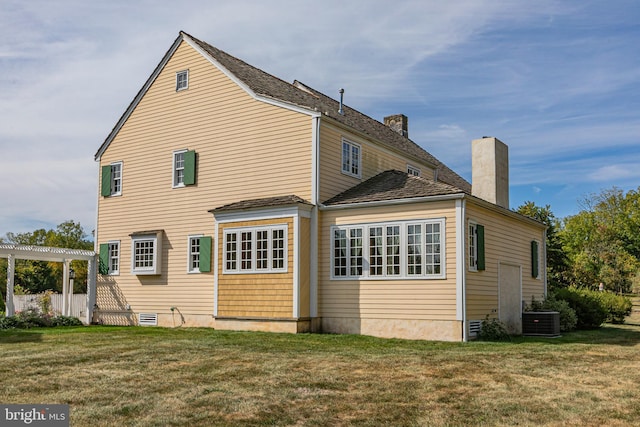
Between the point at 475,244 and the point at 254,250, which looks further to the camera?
the point at 254,250

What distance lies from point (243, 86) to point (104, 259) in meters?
8.98

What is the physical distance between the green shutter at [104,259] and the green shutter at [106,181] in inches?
79.9

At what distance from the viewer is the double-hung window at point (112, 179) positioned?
966 inches

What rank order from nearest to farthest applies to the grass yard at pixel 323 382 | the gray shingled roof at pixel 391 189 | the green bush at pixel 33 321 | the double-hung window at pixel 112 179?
the grass yard at pixel 323 382 → the gray shingled roof at pixel 391 189 → the green bush at pixel 33 321 → the double-hung window at pixel 112 179

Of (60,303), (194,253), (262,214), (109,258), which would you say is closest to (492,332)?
(262,214)

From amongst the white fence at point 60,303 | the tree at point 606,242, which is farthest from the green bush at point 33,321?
the tree at point 606,242

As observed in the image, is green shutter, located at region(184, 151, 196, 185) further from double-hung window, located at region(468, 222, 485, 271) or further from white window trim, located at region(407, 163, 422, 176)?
double-hung window, located at region(468, 222, 485, 271)

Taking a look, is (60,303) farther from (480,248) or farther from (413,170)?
(480,248)

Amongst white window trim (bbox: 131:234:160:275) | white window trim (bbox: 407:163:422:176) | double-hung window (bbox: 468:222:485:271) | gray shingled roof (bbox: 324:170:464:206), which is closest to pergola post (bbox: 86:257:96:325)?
white window trim (bbox: 131:234:160:275)

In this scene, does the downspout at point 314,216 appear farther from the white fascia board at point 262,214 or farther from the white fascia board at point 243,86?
the white fascia board at point 243,86

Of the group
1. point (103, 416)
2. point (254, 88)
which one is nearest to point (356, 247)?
point (254, 88)

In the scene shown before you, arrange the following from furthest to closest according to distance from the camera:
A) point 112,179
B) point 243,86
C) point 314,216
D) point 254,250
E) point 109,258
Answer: point 112,179 → point 109,258 → point 243,86 → point 254,250 → point 314,216

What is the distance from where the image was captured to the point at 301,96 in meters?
23.3

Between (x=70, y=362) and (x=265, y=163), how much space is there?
32.3 feet
